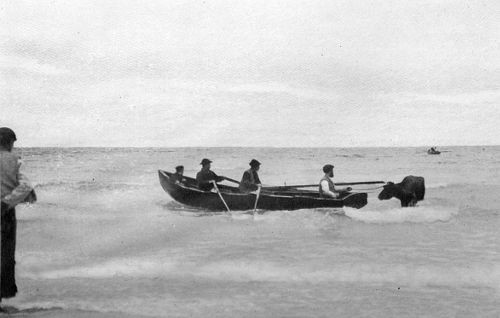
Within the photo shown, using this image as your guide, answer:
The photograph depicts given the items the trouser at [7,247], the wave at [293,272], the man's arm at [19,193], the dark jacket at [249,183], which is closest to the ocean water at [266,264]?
the wave at [293,272]

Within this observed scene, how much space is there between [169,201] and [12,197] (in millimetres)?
17454

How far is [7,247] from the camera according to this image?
4996 millimetres

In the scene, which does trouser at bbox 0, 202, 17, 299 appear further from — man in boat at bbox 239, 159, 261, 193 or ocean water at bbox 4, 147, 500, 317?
man in boat at bbox 239, 159, 261, 193

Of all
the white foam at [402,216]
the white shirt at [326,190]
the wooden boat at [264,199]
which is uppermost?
the white shirt at [326,190]

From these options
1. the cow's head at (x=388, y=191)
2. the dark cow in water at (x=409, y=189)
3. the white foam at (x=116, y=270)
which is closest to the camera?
the white foam at (x=116, y=270)

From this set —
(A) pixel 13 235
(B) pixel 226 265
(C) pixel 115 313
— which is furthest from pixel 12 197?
(B) pixel 226 265

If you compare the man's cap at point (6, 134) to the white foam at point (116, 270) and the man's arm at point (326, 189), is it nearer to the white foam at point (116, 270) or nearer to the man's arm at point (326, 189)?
the white foam at point (116, 270)

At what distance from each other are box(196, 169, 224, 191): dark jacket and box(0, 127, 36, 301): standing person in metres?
10.4

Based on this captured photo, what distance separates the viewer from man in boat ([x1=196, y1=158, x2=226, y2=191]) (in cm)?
1531

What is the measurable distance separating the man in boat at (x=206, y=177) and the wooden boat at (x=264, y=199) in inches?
10.2

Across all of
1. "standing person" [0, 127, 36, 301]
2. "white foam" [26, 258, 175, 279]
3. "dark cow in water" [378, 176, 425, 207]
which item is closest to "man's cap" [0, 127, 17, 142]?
"standing person" [0, 127, 36, 301]

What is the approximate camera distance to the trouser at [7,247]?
4.90 m

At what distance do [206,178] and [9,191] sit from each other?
1081 centimetres

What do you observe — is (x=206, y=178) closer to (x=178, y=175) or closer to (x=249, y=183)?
(x=249, y=183)
